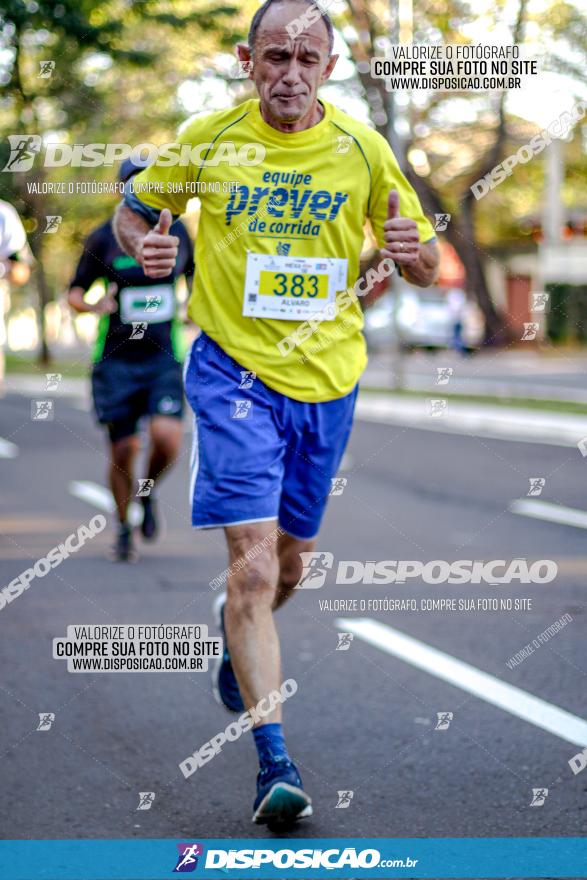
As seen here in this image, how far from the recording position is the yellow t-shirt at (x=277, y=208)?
3955mm

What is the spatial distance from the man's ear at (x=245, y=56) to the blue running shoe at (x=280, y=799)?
1.88 meters

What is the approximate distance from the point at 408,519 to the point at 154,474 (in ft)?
7.16

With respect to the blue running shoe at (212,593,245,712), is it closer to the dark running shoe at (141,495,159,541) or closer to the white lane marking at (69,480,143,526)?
the dark running shoe at (141,495,159,541)

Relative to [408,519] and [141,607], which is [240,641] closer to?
[141,607]

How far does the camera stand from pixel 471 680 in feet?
17.0

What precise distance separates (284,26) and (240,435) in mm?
1096

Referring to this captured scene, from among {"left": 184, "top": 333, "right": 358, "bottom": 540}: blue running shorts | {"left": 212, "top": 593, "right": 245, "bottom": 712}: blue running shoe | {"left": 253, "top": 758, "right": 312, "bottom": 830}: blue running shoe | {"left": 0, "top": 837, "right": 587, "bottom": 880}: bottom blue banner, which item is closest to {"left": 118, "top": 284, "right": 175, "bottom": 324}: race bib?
{"left": 212, "top": 593, "right": 245, "bottom": 712}: blue running shoe

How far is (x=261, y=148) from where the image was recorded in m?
3.96

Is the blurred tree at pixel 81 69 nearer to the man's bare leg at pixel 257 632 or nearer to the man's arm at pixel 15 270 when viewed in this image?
the man's arm at pixel 15 270

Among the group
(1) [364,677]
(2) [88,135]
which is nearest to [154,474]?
(1) [364,677]

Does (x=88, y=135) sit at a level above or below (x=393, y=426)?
above

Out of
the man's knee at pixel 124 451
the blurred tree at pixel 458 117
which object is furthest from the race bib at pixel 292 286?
the blurred tree at pixel 458 117

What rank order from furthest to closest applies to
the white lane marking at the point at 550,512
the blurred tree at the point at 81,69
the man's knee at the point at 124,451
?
the blurred tree at the point at 81,69
the white lane marking at the point at 550,512
the man's knee at the point at 124,451

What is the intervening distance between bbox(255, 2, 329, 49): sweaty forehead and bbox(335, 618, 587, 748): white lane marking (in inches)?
85.1
